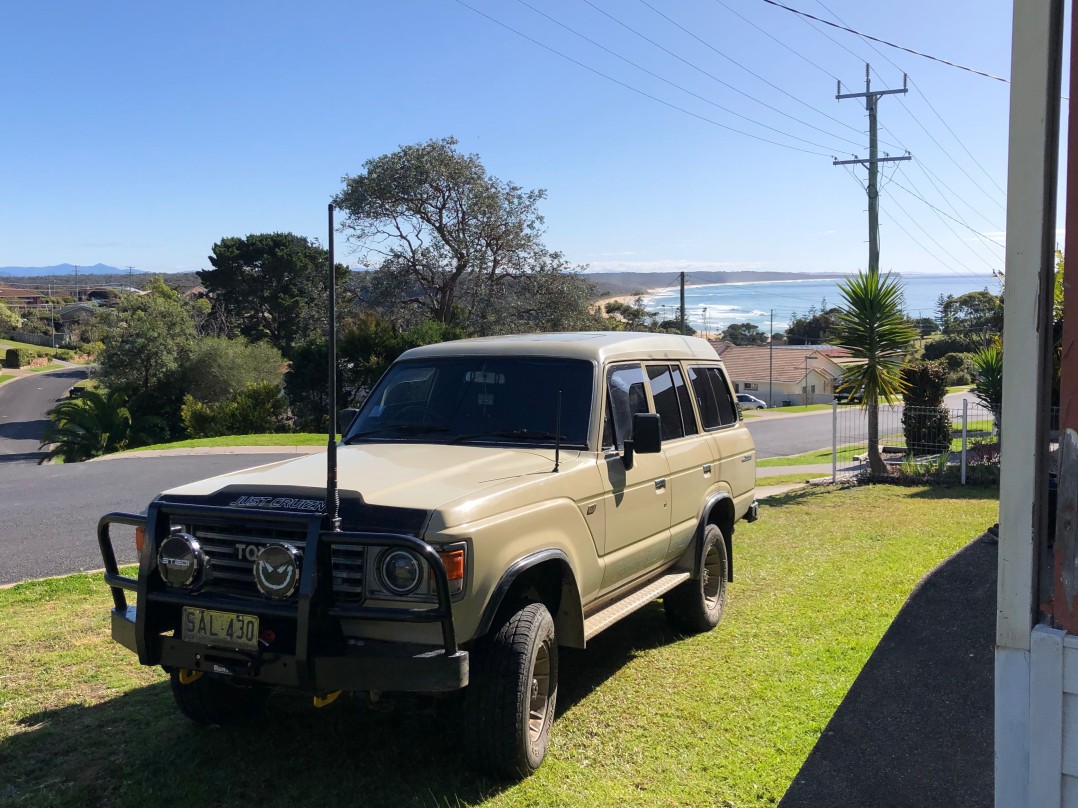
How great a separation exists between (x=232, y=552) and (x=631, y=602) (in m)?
2.31

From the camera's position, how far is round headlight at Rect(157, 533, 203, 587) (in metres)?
3.95

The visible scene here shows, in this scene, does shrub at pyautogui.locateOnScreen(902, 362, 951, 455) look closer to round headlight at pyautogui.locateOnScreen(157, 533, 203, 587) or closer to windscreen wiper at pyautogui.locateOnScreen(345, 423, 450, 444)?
windscreen wiper at pyautogui.locateOnScreen(345, 423, 450, 444)

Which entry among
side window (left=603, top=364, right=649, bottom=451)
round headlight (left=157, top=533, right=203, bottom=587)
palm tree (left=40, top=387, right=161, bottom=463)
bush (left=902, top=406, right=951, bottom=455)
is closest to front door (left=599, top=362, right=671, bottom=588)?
side window (left=603, top=364, right=649, bottom=451)

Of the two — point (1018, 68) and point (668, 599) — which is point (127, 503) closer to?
point (668, 599)

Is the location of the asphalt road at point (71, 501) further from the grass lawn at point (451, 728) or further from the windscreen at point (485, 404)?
the windscreen at point (485, 404)

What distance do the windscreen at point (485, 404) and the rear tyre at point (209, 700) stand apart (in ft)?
5.22

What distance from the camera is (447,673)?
142 inches

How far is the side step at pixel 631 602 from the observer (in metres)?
4.81

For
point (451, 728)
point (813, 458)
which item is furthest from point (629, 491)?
point (813, 458)

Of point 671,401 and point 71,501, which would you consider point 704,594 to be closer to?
point 671,401

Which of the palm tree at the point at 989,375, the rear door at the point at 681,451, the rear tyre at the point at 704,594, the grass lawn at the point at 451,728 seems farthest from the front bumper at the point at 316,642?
the palm tree at the point at 989,375

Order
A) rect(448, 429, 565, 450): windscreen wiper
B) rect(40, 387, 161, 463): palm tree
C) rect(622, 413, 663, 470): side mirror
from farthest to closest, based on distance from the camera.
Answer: rect(40, 387, 161, 463): palm tree, rect(448, 429, 565, 450): windscreen wiper, rect(622, 413, 663, 470): side mirror

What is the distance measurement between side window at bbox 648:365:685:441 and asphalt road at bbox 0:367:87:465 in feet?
84.9

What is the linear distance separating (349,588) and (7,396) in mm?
65305
